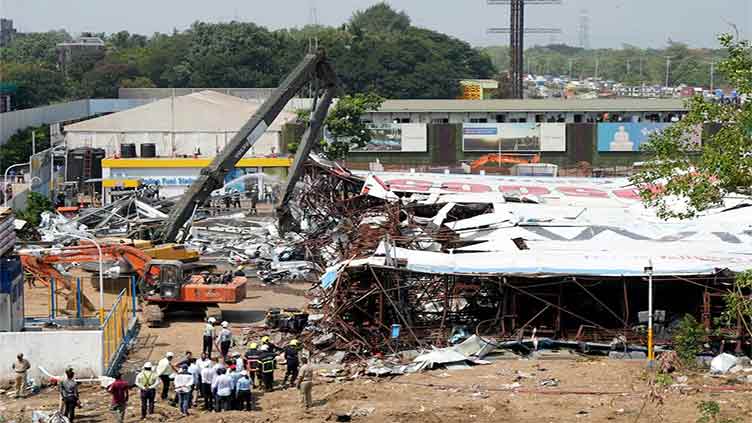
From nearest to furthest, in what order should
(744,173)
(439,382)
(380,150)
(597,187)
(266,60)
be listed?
(744,173) → (439,382) → (597,187) → (380,150) → (266,60)

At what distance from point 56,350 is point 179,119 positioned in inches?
1801

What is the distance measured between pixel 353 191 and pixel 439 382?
19312 millimetres

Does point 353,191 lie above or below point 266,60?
below

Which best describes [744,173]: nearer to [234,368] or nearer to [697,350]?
[697,350]

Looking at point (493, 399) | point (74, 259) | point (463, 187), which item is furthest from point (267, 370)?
point (463, 187)

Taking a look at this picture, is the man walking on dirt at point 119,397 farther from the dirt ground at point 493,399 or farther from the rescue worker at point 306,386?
the rescue worker at point 306,386

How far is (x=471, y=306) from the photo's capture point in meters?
28.2

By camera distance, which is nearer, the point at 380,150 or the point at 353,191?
the point at 353,191

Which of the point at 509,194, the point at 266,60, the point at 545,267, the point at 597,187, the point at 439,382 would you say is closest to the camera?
the point at 439,382

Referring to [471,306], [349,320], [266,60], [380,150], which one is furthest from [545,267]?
[266,60]

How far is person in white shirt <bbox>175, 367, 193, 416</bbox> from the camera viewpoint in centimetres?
2270

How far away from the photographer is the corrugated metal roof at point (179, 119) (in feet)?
221

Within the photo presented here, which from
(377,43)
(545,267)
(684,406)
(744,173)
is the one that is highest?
(377,43)

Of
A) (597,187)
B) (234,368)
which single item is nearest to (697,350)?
(234,368)
